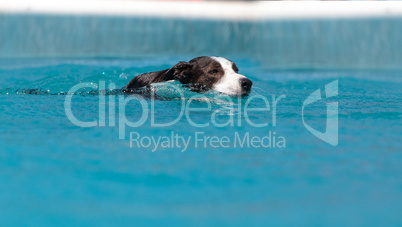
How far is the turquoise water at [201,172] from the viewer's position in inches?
85.7

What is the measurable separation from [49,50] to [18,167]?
887 centimetres

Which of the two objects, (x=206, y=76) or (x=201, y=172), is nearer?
(x=201, y=172)

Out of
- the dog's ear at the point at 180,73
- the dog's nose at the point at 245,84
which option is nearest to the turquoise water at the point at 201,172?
the dog's nose at the point at 245,84

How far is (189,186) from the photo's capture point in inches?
99.0

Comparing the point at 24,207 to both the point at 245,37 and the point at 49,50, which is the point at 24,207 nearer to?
the point at 49,50

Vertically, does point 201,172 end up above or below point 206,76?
below

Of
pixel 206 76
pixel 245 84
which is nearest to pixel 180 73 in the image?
pixel 206 76

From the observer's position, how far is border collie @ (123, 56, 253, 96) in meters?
5.32

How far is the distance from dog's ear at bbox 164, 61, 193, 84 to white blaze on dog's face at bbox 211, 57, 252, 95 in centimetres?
39

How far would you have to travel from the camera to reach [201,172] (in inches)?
107

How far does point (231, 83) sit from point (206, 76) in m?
0.41

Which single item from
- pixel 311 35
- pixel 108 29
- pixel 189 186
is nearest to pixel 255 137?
pixel 189 186

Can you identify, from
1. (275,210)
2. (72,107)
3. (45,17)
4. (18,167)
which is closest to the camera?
(275,210)

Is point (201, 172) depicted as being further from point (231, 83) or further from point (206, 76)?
point (206, 76)
